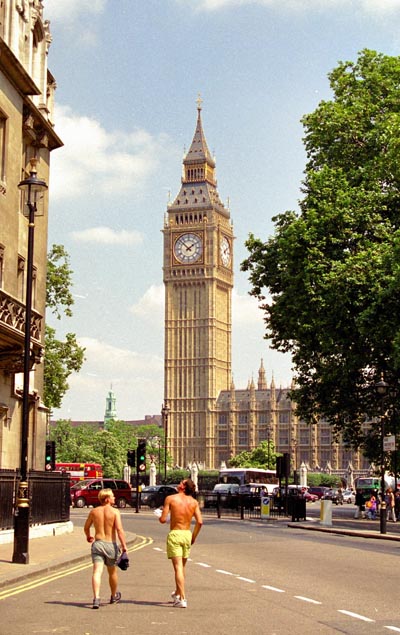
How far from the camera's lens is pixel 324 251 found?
40375 mm

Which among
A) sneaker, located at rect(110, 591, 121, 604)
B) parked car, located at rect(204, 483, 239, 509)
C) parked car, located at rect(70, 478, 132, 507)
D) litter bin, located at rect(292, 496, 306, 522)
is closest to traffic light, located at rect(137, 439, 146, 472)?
parked car, located at rect(204, 483, 239, 509)

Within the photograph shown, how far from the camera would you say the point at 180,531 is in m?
13.6

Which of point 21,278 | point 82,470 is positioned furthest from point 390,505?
point 82,470

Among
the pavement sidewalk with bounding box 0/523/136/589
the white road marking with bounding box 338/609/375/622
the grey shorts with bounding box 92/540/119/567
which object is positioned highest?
the grey shorts with bounding box 92/540/119/567

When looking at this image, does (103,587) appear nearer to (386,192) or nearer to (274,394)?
(386,192)

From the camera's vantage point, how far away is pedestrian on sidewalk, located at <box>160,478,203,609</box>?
522 inches

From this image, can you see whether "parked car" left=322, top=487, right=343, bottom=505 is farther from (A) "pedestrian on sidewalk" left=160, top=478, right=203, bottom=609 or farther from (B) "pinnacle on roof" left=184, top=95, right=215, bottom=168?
(B) "pinnacle on roof" left=184, top=95, right=215, bottom=168

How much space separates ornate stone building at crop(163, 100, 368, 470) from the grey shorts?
544 ft

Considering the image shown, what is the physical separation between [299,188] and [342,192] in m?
4.95

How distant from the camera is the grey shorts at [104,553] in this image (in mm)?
13312

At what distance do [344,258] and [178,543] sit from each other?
1078 inches

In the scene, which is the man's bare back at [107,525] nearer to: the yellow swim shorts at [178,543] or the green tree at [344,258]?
the yellow swim shorts at [178,543]

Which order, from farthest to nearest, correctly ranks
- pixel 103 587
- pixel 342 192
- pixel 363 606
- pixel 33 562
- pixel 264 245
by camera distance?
pixel 264 245 < pixel 342 192 < pixel 33 562 < pixel 103 587 < pixel 363 606

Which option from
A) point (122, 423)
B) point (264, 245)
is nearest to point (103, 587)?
point (264, 245)
